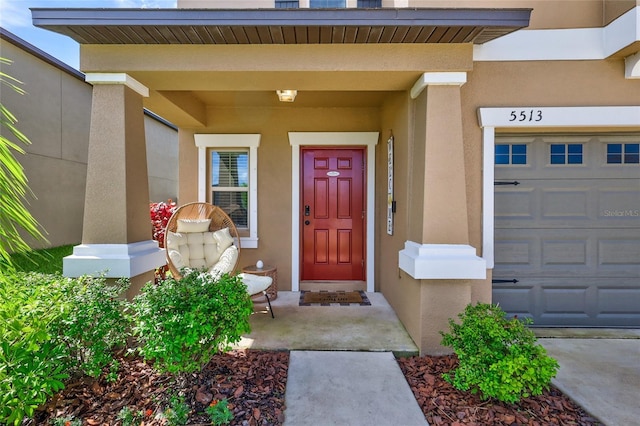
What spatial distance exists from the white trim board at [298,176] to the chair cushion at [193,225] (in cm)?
121

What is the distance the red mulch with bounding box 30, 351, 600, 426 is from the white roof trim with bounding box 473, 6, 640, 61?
297cm

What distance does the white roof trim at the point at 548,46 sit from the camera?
3174 millimetres

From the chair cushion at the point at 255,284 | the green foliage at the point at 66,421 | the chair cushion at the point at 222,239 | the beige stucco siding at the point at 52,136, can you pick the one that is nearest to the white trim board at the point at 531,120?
the chair cushion at the point at 255,284

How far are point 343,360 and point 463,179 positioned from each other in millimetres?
1894

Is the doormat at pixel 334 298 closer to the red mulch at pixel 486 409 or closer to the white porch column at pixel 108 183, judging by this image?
the red mulch at pixel 486 409

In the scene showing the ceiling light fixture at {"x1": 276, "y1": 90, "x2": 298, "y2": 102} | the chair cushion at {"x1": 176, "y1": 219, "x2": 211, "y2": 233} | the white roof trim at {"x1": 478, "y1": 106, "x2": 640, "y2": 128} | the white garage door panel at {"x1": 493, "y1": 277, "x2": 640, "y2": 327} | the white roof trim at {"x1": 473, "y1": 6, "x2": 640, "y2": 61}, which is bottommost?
the white garage door panel at {"x1": 493, "y1": 277, "x2": 640, "y2": 327}

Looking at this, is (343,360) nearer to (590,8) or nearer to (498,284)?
(498,284)

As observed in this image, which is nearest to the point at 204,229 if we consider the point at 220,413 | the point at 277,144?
the point at 277,144

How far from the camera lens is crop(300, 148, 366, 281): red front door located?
4836 millimetres

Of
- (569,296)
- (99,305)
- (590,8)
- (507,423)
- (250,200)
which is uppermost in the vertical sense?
(590,8)

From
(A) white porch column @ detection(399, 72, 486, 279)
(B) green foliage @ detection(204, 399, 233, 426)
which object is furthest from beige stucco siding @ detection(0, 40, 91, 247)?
(A) white porch column @ detection(399, 72, 486, 279)

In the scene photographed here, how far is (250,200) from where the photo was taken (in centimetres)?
474

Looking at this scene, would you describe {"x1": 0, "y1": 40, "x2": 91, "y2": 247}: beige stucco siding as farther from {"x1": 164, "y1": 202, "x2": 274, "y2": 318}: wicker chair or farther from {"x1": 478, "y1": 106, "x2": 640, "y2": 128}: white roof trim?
{"x1": 478, "y1": 106, "x2": 640, "y2": 128}: white roof trim

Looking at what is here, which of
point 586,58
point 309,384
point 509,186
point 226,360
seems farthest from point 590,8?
point 226,360
